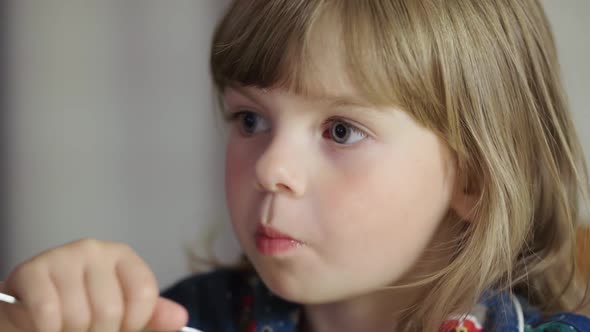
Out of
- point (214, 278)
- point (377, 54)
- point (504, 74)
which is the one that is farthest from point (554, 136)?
point (214, 278)

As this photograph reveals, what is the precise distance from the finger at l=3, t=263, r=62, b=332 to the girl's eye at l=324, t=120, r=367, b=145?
0.30 metres

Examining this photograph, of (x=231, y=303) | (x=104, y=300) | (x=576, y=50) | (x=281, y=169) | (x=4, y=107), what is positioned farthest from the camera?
(x=4, y=107)

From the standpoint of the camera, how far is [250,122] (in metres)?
0.85

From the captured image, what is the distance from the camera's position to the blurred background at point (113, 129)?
4.96 feet

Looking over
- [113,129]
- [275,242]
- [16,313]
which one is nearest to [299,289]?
[275,242]

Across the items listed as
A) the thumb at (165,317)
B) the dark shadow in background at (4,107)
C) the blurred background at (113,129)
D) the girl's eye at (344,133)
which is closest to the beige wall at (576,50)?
the girl's eye at (344,133)

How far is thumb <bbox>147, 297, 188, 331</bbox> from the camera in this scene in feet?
2.06

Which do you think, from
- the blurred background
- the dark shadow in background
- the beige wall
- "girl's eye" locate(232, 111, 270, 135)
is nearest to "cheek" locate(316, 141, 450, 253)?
"girl's eye" locate(232, 111, 270, 135)

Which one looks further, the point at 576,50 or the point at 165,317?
the point at 576,50

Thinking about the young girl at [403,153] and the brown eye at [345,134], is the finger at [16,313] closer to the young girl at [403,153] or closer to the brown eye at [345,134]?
the young girl at [403,153]

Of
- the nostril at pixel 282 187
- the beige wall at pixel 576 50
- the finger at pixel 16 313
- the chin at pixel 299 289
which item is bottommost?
the chin at pixel 299 289

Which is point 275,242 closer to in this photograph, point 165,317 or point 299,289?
point 299,289

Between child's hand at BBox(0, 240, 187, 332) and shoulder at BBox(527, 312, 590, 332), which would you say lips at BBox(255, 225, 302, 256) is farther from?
shoulder at BBox(527, 312, 590, 332)

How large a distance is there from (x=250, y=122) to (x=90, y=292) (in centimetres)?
30
